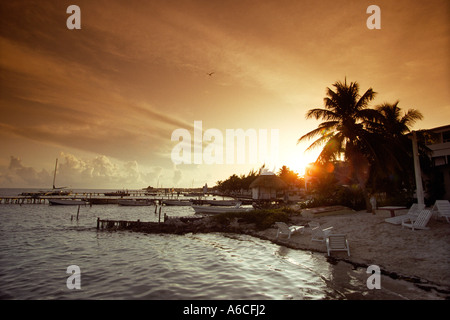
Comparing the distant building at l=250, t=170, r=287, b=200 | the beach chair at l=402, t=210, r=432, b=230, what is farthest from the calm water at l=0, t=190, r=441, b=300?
the distant building at l=250, t=170, r=287, b=200

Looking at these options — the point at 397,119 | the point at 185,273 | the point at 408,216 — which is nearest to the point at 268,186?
the point at 397,119

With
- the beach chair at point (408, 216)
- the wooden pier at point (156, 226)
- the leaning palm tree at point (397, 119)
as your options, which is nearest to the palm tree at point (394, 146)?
the leaning palm tree at point (397, 119)

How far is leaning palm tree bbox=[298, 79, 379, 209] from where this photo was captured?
20.2 meters

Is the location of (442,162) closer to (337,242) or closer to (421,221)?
(421,221)

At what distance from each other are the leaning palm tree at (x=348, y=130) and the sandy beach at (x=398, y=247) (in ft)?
19.3

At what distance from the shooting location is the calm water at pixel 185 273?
8289 mm

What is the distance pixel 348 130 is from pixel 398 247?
38.5ft

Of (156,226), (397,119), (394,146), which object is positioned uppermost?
(397,119)

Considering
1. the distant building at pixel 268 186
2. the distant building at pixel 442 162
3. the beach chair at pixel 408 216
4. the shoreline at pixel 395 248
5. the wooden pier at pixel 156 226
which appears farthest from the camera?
the distant building at pixel 268 186

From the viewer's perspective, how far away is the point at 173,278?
10.2m

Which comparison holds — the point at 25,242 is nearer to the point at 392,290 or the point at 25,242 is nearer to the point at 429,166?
the point at 392,290

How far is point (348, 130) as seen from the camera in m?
20.4

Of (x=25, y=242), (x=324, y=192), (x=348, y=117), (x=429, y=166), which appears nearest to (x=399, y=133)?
(x=429, y=166)

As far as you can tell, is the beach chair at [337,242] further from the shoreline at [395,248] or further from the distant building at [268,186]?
the distant building at [268,186]
